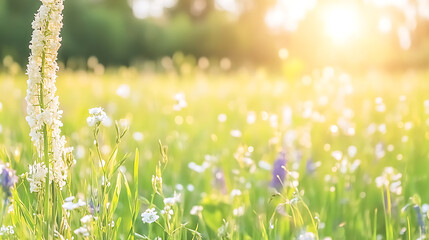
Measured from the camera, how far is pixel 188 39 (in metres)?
26.7

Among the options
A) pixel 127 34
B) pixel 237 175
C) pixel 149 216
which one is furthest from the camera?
pixel 127 34

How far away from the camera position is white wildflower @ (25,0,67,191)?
126cm

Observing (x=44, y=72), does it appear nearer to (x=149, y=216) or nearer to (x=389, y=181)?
(x=149, y=216)

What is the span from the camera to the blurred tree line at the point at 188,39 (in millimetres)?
21778

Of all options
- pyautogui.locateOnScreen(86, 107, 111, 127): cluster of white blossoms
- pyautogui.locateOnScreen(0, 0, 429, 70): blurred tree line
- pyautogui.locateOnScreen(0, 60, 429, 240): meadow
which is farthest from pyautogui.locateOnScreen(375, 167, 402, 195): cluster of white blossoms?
pyautogui.locateOnScreen(0, 0, 429, 70): blurred tree line

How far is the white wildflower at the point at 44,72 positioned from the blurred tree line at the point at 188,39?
19.4 m

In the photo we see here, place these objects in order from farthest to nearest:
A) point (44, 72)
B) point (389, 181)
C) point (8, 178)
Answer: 1. point (389, 181)
2. point (8, 178)
3. point (44, 72)

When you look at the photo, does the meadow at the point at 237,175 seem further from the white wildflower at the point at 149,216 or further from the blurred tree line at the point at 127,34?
the blurred tree line at the point at 127,34

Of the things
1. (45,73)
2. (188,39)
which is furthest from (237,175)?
(188,39)

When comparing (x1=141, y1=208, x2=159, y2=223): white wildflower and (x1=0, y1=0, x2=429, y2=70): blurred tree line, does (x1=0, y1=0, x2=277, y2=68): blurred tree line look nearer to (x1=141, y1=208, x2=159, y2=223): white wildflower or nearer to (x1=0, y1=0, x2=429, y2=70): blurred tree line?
(x1=0, y1=0, x2=429, y2=70): blurred tree line

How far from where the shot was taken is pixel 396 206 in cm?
246

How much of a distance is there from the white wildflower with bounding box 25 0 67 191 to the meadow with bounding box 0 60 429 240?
116 mm

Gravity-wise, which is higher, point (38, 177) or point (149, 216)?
point (38, 177)

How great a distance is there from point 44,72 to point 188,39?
25.8 m
